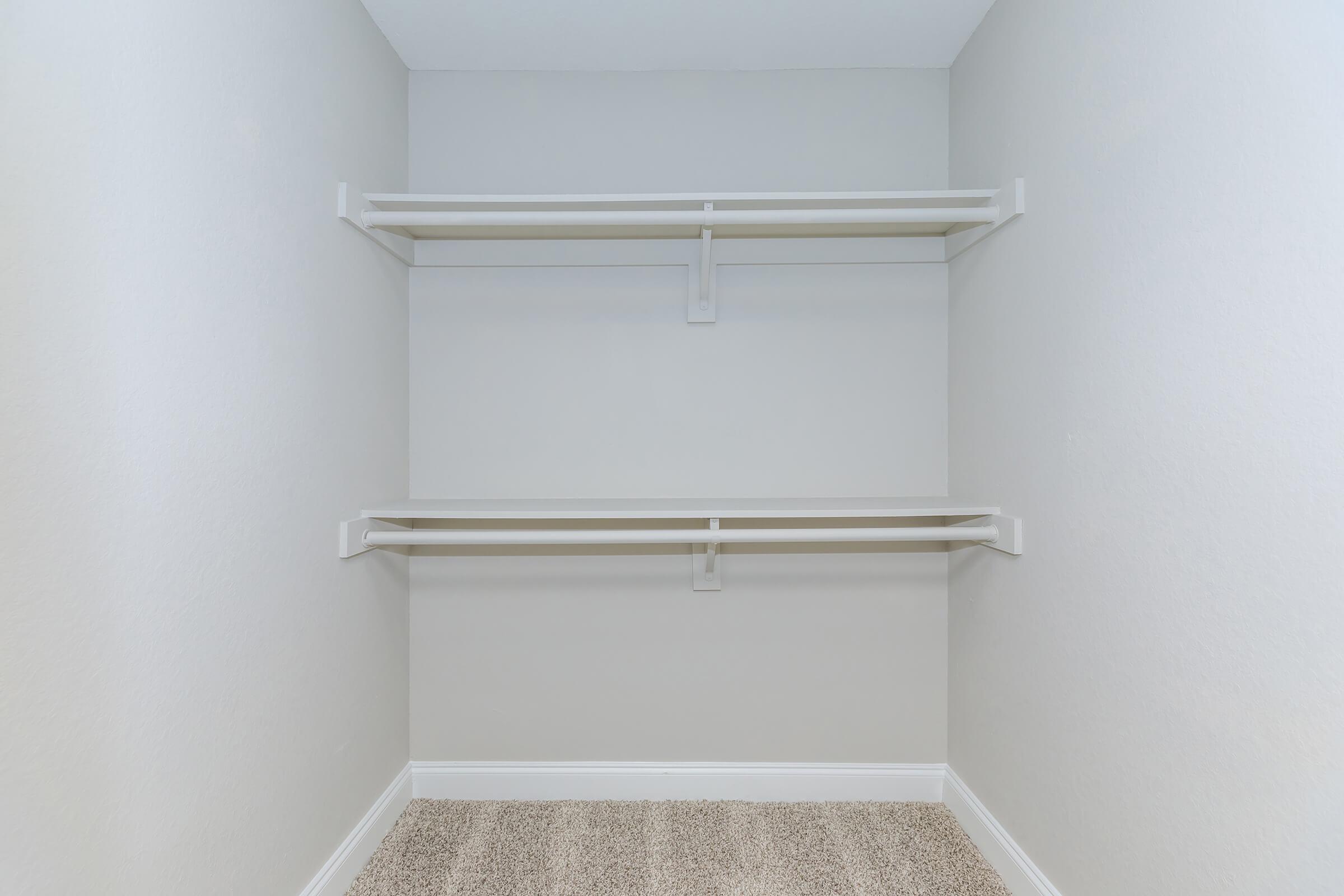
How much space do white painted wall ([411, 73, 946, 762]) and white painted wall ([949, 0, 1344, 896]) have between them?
1.22 ft

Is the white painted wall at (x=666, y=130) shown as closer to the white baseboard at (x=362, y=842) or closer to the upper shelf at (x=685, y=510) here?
the upper shelf at (x=685, y=510)

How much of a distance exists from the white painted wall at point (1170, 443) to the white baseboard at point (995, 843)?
33 millimetres

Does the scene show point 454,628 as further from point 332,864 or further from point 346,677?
point 332,864

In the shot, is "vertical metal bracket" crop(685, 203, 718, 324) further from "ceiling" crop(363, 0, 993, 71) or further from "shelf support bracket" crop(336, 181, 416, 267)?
"shelf support bracket" crop(336, 181, 416, 267)

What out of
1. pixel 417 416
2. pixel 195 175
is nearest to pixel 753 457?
pixel 417 416

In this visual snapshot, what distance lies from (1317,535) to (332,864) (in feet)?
6.33

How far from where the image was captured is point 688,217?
5.61 feet

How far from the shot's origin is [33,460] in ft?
2.80

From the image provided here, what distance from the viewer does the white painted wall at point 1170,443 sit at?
876 millimetres

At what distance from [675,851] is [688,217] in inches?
63.7

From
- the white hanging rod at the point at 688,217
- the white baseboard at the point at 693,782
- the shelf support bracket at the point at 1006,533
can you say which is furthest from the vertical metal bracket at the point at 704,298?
the white baseboard at the point at 693,782

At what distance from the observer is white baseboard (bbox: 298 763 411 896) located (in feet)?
5.09

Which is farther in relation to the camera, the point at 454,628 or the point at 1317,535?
the point at 454,628

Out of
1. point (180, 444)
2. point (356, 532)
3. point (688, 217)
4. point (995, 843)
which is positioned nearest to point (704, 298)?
point (688, 217)
